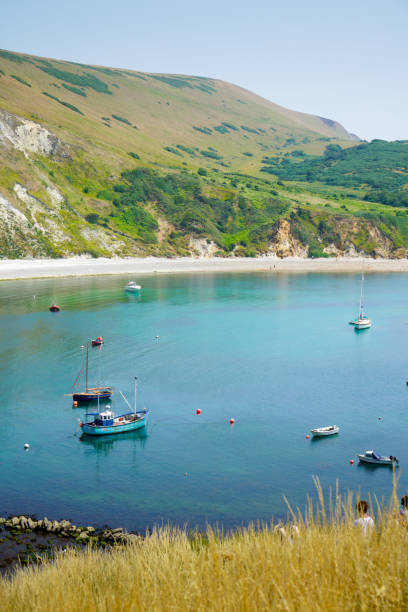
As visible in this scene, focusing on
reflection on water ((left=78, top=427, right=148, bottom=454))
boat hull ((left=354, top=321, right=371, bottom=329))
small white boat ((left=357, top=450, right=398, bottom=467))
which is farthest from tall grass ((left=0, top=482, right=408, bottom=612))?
boat hull ((left=354, top=321, right=371, bottom=329))

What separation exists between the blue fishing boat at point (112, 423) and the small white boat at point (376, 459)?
15349 mm

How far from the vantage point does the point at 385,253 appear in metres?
181

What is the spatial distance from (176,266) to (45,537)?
125265 millimetres

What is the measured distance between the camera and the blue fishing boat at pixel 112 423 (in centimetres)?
3866

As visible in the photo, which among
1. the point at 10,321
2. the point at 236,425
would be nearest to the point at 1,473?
the point at 236,425

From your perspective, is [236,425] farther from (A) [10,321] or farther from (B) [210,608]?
(A) [10,321]

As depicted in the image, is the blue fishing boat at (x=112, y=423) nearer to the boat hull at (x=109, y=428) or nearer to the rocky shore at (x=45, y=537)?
the boat hull at (x=109, y=428)

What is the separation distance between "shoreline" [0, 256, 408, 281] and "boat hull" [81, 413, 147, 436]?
84.7 meters

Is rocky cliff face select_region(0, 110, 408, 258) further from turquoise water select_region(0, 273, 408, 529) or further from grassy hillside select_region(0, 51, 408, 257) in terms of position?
turquoise water select_region(0, 273, 408, 529)

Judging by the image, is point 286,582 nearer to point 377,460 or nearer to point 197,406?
point 377,460

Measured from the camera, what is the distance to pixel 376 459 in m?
33.3

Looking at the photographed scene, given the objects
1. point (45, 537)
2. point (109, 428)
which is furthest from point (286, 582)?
point (109, 428)

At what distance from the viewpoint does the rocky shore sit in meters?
23.5

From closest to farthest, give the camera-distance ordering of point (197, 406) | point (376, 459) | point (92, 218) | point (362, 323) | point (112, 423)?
point (376, 459), point (112, 423), point (197, 406), point (362, 323), point (92, 218)
